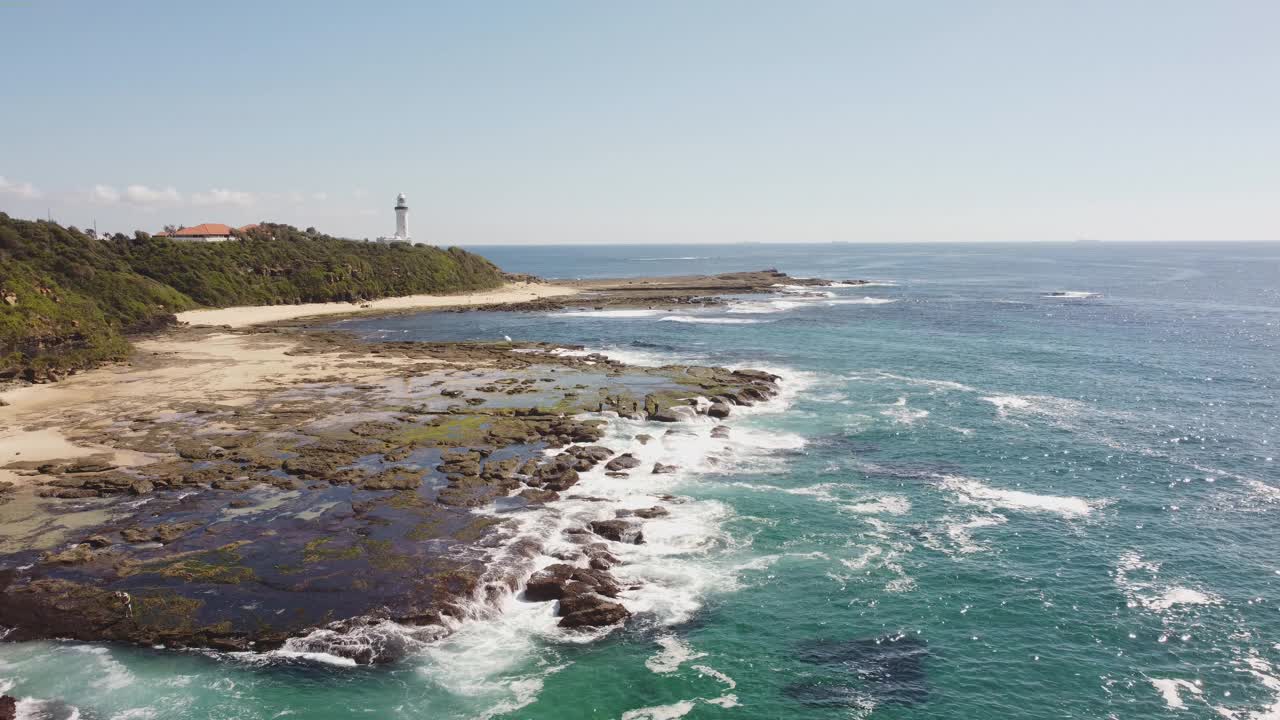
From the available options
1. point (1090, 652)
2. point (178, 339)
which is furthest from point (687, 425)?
point (178, 339)

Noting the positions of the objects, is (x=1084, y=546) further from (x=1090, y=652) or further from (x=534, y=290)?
(x=534, y=290)

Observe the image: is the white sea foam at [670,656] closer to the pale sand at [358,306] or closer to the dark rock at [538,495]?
the dark rock at [538,495]

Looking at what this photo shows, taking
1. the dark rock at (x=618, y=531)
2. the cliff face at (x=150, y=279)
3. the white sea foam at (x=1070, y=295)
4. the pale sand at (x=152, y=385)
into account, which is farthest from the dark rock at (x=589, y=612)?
the white sea foam at (x=1070, y=295)

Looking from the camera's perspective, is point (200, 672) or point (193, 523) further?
point (193, 523)

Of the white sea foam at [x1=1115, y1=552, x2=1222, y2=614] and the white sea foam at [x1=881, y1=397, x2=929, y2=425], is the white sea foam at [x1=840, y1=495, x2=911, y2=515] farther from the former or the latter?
the white sea foam at [x1=881, y1=397, x2=929, y2=425]

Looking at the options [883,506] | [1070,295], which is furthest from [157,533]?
[1070,295]

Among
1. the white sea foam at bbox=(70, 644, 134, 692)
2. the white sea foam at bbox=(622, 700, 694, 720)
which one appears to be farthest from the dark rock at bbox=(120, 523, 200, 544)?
the white sea foam at bbox=(622, 700, 694, 720)
